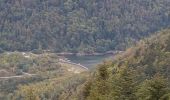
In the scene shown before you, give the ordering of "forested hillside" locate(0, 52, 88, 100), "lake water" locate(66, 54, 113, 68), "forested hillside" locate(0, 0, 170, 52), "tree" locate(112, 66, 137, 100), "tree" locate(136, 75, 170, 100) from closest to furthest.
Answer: "tree" locate(136, 75, 170, 100)
"tree" locate(112, 66, 137, 100)
"forested hillside" locate(0, 52, 88, 100)
"lake water" locate(66, 54, 113, 68)
"forested hillside" locate(0, 0, 170, 52)

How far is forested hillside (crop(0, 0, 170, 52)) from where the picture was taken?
520ft

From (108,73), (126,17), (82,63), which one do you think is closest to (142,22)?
(126,17)

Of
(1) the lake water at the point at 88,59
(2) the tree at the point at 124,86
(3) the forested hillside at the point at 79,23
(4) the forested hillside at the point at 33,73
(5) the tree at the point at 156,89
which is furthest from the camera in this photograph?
(3) the forested hillside at the point at 79,23

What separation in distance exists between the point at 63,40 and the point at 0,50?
22672 mm

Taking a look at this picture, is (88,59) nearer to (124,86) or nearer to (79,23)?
(79,23)

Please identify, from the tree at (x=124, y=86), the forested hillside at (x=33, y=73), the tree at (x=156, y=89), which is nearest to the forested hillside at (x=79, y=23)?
the forested hillside at (x=33, y=73)

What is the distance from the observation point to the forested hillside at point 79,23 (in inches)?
6235

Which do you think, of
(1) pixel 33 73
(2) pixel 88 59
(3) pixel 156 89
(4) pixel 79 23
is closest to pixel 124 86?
(3) pixel 156 89

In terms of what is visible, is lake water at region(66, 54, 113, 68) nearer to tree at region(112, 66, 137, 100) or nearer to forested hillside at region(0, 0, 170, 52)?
forested hillside at region(0, 0, 170, 52)

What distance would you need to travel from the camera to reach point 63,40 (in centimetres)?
16112

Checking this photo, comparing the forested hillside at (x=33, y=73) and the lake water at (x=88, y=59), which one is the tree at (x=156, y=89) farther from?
the lake water at (x=88, y=59)

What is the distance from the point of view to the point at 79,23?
16888 cm

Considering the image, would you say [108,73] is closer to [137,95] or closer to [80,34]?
[137,95]

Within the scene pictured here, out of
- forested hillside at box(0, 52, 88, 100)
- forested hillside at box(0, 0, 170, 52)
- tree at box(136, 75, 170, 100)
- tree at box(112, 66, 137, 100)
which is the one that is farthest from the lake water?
tree at box(136, 75, 170, 100)
